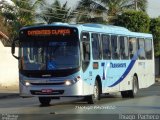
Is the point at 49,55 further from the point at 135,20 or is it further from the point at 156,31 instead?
the point at 156,31

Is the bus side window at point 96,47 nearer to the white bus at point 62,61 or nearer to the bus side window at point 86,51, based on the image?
the white bus at point 62,61

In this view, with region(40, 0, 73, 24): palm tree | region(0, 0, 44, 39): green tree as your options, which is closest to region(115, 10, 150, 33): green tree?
region(0, 0, 44, 39): green tree

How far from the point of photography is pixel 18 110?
20.1m

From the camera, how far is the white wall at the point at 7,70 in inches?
1503

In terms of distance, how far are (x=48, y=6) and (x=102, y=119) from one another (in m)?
41.4

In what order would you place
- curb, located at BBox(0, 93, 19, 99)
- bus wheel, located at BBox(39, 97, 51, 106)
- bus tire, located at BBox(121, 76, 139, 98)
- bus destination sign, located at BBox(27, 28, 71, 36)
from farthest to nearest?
1. curb, located at BBox(0, 93, 19, 99)
2. bus tire, located at BBox(121, 76, 139, 98)
3. bus wheel, located at BBox(39, 97, 51, 106)
4. bus destination sign, located at BBox(27, 28, 71, 36)

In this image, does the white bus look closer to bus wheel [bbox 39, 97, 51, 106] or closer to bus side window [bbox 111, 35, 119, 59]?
bus wheel [bbox 39, 97, 51, 106]

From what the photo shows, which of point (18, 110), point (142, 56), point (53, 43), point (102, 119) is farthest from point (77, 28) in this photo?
point (142, 56)

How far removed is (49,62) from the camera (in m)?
21.3

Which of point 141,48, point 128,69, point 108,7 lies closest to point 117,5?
point 108,7

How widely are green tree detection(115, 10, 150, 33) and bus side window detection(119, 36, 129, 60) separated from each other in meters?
24.5

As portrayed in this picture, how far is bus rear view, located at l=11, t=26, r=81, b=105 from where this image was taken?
2112 centimetres

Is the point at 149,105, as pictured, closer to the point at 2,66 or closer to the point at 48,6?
the point at 2,66

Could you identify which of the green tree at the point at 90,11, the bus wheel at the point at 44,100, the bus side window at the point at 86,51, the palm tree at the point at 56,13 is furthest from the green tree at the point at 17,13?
the bus side window at the point at 86,51
